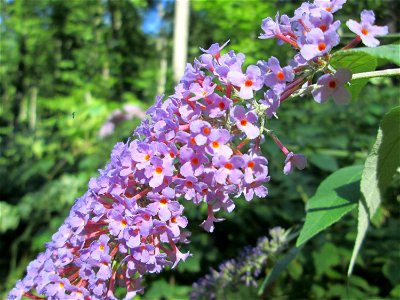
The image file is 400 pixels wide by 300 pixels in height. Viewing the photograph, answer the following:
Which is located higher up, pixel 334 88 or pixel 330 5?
pixel 330 5

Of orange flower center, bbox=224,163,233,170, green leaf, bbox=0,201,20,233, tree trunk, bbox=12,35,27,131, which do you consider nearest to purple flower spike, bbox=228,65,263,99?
orange flower center, bbox=224,163,233,170

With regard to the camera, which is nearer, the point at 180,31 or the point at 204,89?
the point at 204,89

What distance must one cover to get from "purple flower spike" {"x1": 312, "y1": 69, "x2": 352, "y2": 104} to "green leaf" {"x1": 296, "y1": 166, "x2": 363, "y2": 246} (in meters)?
0.24

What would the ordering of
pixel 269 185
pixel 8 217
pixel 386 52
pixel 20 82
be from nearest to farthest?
pixel 386 52 → pixel 269 185 → pixel 8 217 → pixel 20 82

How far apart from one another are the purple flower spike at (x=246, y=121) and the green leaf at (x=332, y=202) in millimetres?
224

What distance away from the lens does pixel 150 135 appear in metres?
→ 0.79

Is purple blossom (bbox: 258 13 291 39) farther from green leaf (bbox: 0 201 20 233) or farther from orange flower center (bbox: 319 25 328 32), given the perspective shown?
green leaf (bbox: 0 201 20 233)

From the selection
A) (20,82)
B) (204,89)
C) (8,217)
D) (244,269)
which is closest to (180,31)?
(8,217)

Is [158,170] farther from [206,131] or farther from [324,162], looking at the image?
[324,162]

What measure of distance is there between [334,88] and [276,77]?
9cm

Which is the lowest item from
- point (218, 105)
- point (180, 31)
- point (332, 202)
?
point (180, 31)

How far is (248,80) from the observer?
0.73 meters

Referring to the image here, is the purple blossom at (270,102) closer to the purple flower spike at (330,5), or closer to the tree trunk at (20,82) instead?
the purple flower spike at (330,5)

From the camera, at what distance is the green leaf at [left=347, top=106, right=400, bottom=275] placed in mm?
772
